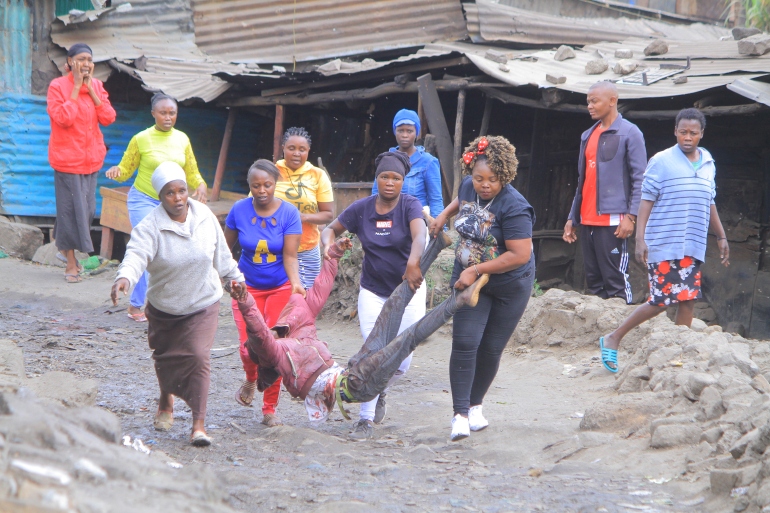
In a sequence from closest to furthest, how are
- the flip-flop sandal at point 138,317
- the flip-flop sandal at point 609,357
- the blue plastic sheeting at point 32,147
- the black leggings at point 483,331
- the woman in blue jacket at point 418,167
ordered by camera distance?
the black leggings at point 483,331 < the flip-flop sandal at point 609,357 < the woman in blue jacket at point 418,167 < the flip-flop sandal at point 138,317 < the blue plastic sheeting at point 32,147

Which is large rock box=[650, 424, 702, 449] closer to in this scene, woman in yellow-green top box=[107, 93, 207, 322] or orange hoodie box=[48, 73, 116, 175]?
woman in yellow-green top box=[107, 93, 207, 322]

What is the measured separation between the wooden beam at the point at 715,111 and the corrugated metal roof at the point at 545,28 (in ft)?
11.9

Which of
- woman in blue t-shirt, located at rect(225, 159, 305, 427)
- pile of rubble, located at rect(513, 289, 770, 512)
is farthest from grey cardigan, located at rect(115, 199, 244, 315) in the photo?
pile of rubble, located at rect(513, 289, 770, 512)

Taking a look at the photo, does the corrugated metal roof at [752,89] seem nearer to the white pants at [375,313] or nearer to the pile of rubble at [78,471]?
the white pants at [375,313]

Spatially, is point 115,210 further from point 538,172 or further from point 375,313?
point 375,313

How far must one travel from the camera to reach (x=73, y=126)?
29.8 feet

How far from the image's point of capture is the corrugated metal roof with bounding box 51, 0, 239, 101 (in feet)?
40.3

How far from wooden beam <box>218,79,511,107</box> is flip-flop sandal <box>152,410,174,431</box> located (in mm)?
6053

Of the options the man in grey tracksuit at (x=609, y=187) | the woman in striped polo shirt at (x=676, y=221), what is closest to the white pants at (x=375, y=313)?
the woman in striped polo shirt at (x=676, y=221)

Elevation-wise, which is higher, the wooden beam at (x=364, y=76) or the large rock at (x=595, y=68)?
the large rock at (x=595, y=68)

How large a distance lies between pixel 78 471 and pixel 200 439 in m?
2.01

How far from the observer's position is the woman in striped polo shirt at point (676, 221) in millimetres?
6031

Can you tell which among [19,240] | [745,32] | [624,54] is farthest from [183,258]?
[19,240]

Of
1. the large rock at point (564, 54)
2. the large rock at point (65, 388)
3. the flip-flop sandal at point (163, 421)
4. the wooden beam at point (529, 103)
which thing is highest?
the large rock at point (564, 54)
